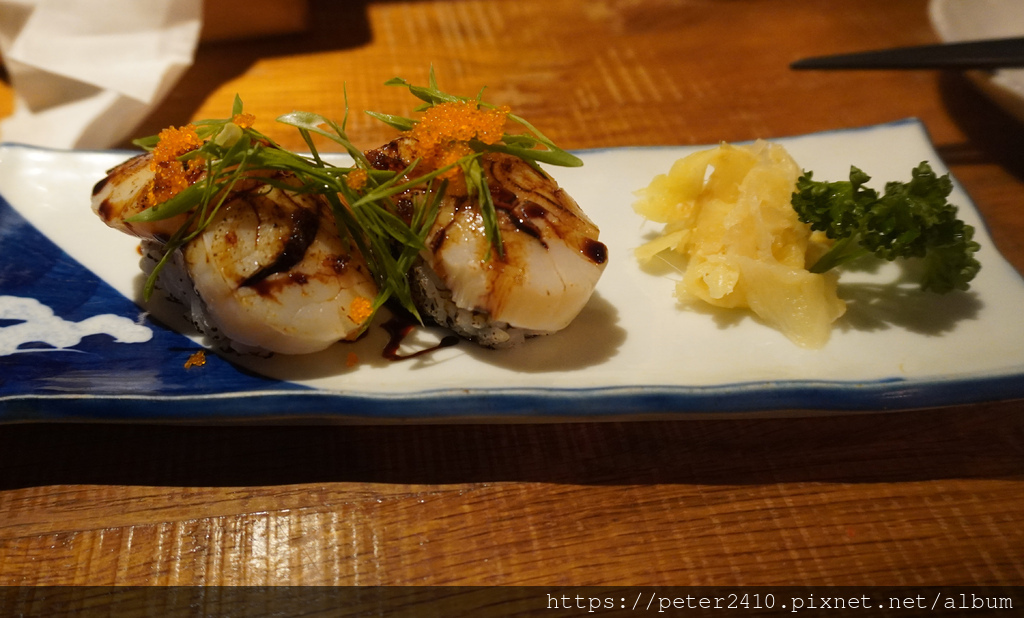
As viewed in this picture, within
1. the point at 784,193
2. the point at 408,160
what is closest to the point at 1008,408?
the point at 784,193

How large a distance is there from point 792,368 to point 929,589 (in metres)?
0.63

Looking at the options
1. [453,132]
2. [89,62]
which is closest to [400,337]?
[453,132]

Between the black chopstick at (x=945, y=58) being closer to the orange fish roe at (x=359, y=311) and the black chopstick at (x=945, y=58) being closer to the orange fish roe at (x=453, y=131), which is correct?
the orange fish roe at (x=453, y=131)

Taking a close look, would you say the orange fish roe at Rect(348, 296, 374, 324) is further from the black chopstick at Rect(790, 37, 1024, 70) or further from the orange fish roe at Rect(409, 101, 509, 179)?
the black chopstick at Rect(790, 37, 1024, 70)

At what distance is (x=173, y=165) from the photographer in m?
1.86

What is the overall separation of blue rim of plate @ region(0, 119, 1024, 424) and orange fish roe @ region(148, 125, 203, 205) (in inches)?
18.4

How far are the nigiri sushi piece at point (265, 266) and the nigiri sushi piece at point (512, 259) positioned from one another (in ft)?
0.83

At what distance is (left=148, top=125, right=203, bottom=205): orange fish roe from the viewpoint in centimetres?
185

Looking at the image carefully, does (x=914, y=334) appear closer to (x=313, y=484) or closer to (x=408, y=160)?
(x=408, y=160)

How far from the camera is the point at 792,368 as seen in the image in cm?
200

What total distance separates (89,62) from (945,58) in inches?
159

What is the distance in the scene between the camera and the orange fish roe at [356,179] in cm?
195

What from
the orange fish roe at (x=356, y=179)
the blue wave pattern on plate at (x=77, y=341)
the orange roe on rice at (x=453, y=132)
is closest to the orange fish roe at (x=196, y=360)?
the blue wave pattern on plate at (x=77, y=341)

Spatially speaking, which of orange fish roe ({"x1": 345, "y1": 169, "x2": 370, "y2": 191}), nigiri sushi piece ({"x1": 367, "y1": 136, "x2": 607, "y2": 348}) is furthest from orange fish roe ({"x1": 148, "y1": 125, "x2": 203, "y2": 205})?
nigiri sushi piece ({"x1": 367, "y1": 136, "x2": 607, "y2": 348})
